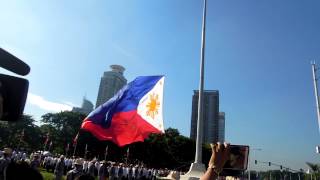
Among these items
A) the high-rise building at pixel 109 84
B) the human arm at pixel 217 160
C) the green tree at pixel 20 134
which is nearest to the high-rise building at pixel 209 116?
the green tree at pixel 20 134

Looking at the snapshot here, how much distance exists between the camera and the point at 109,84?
153m

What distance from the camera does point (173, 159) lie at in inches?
3086

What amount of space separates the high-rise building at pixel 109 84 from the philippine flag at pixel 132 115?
134 metres

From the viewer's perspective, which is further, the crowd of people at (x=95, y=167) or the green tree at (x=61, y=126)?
the green tree at (x=61, y=126)

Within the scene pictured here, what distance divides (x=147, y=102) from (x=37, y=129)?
2494 inches

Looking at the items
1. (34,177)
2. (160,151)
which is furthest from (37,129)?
(34,177)

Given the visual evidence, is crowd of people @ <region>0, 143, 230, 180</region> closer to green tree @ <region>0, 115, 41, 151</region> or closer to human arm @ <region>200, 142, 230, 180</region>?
human arm @ <region>200, 142, 230, 180</region>

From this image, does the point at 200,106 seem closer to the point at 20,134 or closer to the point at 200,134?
the point at 200,134

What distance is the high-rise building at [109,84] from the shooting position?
150 m

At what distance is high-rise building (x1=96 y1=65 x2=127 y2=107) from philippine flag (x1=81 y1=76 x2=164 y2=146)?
134 meters

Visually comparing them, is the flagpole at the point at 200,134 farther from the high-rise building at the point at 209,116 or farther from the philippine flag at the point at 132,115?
the high-rise building at the point at 209,116

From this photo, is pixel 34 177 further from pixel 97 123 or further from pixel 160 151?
pixel 160 151

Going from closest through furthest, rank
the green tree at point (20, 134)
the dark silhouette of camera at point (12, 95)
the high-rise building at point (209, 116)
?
the dark silhouette of camera at point (12, 95)
the green tree at point (20, 134)
the high-rise building at point (209, 116)

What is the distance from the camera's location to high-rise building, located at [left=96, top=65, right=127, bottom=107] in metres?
150
